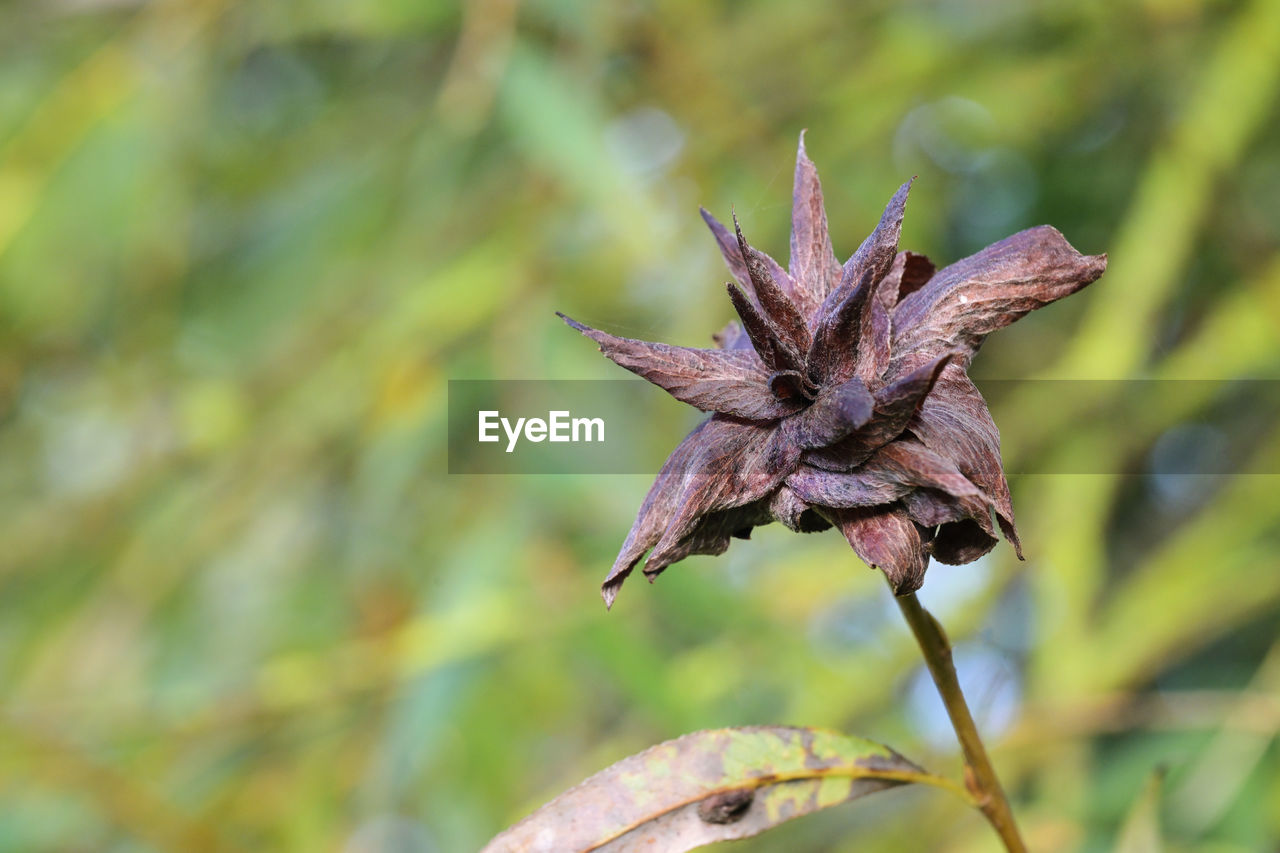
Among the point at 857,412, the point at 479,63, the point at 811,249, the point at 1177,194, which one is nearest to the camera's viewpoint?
the point at 857,412

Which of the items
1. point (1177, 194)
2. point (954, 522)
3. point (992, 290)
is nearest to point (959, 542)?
point (954, 522)

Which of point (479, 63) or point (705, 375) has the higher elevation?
point (479, 63)

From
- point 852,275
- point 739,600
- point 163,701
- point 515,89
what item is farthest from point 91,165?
point 852,275

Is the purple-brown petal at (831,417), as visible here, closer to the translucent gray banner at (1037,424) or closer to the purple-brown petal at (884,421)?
the purple-brown petal at (884,421)

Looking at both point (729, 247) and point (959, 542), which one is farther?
point (729, 247)

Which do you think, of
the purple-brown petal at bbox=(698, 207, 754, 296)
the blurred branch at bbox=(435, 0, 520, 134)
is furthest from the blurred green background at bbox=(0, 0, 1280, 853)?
the purple-brown petal at bbox=(698, 207, 754, 296)

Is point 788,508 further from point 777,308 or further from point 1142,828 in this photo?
point 1142,828
